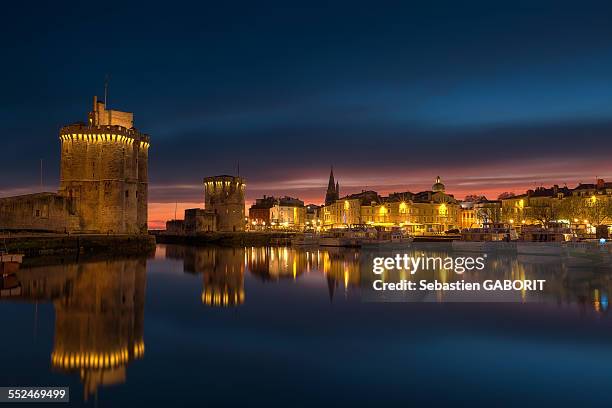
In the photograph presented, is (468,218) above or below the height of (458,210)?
below

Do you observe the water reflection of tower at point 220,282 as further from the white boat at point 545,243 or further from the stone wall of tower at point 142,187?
the white boat at point 545,243

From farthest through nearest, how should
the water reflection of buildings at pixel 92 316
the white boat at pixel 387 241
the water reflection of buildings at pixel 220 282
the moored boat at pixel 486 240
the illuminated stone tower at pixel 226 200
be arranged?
the illuminated stone tower at pixel 226 200, the white boat at pixel 387 241, the moored boat at pixel 486 240, the water reflection of buildings at pixel 220 282, the water reflection of buildings at pixel 92 316

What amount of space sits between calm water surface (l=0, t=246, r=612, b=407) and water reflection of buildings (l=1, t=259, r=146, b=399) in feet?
0.14

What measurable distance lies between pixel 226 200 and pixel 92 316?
1641 inches

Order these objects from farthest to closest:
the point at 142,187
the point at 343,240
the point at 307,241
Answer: the point at 307,241 → the point at 343,240 → the point at 142,187

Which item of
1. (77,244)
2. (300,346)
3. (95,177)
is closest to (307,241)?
(95,177)

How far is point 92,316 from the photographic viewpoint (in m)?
10.7

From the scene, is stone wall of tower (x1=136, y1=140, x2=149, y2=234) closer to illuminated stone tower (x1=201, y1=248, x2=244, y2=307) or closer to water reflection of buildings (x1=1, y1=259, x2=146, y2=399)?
illuminated stone tower (x1=201, y1=248, x2=244, y2=307)

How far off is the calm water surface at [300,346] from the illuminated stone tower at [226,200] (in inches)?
1433

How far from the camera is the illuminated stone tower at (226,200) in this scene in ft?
170

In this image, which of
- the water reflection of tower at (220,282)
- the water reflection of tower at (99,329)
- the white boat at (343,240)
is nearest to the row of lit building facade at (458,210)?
the white boat at (343,240)

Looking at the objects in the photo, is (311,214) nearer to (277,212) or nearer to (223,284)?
(277,212)

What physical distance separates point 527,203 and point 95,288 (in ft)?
199

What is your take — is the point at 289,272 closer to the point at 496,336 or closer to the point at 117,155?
the point at 496,336
